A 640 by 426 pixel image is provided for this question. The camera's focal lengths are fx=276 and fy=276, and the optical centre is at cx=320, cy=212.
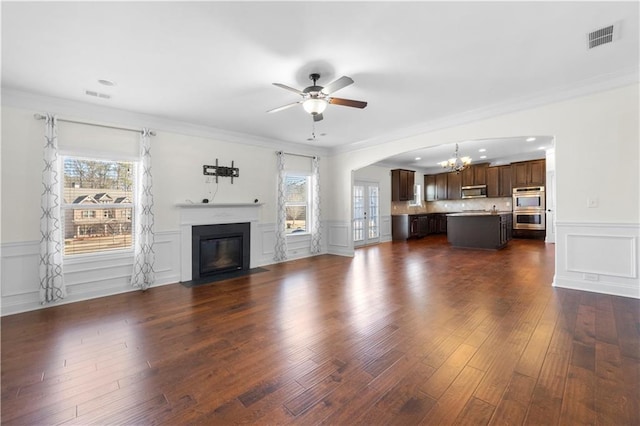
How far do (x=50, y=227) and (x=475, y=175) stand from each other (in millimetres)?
11550

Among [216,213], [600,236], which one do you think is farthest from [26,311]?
[600,236]

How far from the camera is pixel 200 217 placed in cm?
504

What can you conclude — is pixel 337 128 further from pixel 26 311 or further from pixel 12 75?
pixel 26 311

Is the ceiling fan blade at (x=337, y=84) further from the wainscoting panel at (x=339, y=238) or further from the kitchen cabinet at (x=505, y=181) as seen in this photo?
the kitchen cabinet at (x=505, y=181)

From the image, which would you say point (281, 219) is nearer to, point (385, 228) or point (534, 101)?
point (385, 228)

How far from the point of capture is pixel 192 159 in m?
5.01

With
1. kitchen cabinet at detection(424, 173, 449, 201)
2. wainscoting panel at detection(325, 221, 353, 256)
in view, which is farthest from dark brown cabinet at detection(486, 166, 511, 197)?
wainscoting panel at detection(325, 221, 353, 256)

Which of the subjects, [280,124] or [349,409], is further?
[280,124]

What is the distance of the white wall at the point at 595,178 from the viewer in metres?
3.47

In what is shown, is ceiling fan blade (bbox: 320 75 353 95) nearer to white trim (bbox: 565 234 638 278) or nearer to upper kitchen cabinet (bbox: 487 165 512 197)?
white trim (bbox: 565 234 638 278)

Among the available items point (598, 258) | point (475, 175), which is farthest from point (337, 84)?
point (475, 175)

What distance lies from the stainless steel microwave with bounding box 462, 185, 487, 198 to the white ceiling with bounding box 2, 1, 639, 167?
21.9ft

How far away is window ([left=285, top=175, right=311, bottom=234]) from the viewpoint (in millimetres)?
6684

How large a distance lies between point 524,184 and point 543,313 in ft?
25.3
